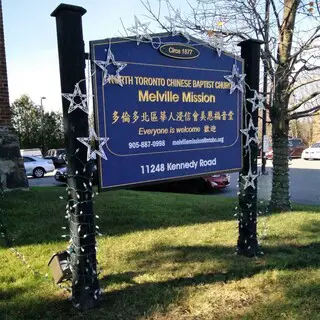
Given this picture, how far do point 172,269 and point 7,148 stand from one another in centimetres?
589

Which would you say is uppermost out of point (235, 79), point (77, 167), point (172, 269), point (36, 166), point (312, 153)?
point (235, 79)

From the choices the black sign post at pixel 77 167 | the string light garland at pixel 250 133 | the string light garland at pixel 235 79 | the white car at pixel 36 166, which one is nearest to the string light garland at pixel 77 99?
the black sign post at pixel 77 167

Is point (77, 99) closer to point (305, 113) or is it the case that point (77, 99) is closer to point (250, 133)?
point (250, 133)

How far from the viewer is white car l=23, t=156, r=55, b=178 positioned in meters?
24.2

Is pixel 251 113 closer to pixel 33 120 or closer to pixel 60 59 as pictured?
pixel 60 59

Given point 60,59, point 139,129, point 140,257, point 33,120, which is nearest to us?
point 60,59

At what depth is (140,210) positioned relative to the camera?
6887 mm

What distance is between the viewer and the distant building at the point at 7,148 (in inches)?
332

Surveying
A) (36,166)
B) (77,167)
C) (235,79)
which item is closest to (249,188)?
(235,79)

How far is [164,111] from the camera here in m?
3.66

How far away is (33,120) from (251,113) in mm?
43939

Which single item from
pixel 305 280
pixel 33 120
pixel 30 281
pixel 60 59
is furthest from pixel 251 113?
pixel 33 120

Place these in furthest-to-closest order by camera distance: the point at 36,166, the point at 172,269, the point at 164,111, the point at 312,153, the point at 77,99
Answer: the point at 312,153 < the point at 36,166 < the point at 172,269 < the point at 164,111 < the point at 77,99

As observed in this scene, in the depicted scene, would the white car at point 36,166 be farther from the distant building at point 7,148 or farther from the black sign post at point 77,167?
the black sign post at point 77,167
